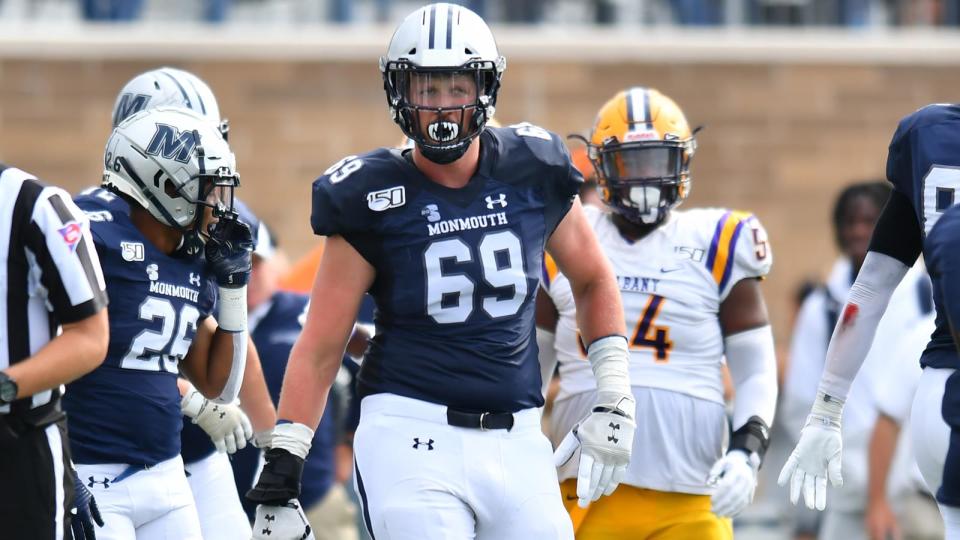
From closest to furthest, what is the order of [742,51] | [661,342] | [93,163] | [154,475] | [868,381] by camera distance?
[154,475] < [661,342] < [868,381] < [93,163] < [742,51]

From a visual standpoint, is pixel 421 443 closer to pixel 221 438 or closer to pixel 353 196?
pixel 353 196

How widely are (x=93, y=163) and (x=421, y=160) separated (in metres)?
10.3

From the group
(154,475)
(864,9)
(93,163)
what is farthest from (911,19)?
(154,475)

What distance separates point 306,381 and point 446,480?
48 centimetres

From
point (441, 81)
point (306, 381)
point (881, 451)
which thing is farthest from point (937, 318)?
point (881, 451)

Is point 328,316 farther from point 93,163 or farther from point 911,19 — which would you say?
point 911,19

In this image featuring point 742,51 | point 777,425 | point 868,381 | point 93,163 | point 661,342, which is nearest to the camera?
point 661,342

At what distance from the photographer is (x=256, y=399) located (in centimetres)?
588

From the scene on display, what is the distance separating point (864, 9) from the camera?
53.2 feet

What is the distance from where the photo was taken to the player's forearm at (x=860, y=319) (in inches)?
187

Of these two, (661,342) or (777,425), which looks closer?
(661,342)

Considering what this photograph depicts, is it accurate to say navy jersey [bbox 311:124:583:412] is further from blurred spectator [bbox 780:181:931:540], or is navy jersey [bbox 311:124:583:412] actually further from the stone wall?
the stone wall

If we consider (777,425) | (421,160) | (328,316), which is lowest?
(777,425)

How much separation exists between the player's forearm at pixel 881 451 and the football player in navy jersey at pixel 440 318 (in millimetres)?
3060
